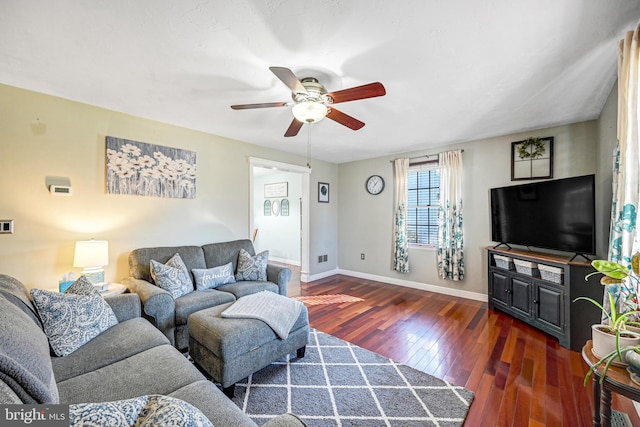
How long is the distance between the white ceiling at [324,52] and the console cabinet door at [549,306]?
1.89m

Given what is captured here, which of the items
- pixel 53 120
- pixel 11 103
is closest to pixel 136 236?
pixel 53 120

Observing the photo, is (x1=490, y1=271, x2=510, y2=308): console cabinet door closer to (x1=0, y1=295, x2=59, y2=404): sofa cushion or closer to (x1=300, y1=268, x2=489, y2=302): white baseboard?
(x1=300, y1=268, x2=489, y2=302): white baseboard

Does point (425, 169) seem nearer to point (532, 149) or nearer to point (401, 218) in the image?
point (401, 218)

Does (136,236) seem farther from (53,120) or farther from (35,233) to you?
(53,120)

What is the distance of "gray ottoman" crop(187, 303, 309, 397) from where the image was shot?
179cm

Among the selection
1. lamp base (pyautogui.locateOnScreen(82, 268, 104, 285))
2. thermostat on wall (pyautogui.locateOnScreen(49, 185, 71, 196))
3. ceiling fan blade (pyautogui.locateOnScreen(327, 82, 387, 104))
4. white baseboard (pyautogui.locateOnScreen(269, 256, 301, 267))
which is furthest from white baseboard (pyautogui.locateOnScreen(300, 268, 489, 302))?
thermostat on wall (pyautogui.locateOnScreen(49, 185, 71, 196))

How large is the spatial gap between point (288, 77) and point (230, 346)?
71.9 inches

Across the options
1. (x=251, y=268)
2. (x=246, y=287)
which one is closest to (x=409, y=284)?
(x=251, y=268)

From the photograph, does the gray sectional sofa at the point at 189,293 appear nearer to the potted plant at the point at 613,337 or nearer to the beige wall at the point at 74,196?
the beige wall at the point at 74,196

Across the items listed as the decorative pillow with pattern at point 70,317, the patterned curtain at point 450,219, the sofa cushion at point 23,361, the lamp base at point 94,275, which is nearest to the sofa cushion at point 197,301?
the decorative pillow with pattern at point 70,317

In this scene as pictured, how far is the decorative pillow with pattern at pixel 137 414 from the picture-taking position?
25.6 inches

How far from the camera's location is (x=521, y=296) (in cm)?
305

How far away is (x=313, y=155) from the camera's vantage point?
16.1ft

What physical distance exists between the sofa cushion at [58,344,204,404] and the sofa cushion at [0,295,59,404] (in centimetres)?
23
